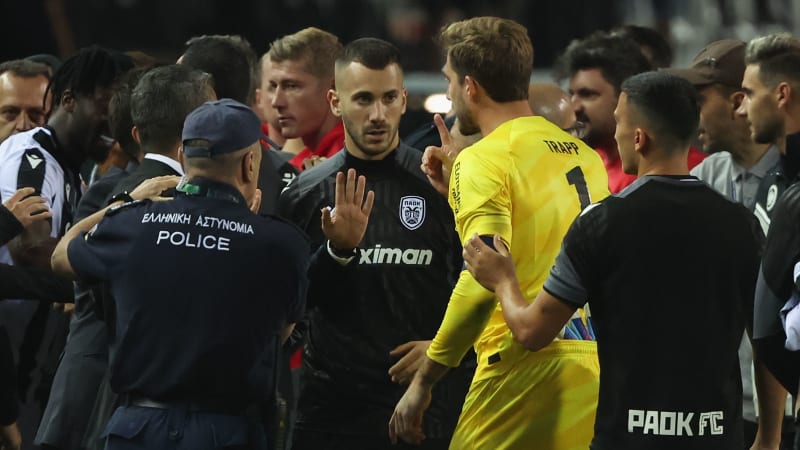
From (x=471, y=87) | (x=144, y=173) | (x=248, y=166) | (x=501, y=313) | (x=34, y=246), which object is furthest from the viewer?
(x=34, y=246)

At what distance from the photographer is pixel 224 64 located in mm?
7332

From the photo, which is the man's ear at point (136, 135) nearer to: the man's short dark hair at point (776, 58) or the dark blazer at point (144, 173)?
the dark blazer at point (144, 173)

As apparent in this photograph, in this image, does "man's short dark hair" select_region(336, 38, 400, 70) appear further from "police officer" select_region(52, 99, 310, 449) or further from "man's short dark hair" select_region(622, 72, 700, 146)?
"man's short dark hair" select_region(622, 72, 700, 146)

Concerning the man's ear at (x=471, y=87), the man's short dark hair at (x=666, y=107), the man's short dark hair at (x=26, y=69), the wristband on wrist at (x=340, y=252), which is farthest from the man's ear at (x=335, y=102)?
the man's short dark hair at (x=26, y=69)

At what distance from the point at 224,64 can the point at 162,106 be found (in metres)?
1.43

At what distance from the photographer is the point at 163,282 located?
16.6 ft

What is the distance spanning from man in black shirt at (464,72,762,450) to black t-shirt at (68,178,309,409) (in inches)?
36.3

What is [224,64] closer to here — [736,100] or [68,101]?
[68,101]

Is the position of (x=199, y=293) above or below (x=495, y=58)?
below

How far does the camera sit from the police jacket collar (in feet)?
16.9

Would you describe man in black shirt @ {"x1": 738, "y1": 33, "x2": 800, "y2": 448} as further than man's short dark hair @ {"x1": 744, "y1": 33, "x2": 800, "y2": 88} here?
No

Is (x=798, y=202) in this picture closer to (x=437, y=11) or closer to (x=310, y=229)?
(x=310, y=229)

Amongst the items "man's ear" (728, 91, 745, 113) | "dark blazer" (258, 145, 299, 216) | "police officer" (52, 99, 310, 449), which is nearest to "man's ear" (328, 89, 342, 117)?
"dark blazer" (258, 145, 299, 216)

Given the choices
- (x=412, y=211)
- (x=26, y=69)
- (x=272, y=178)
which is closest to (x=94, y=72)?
(x=272, y=178)
